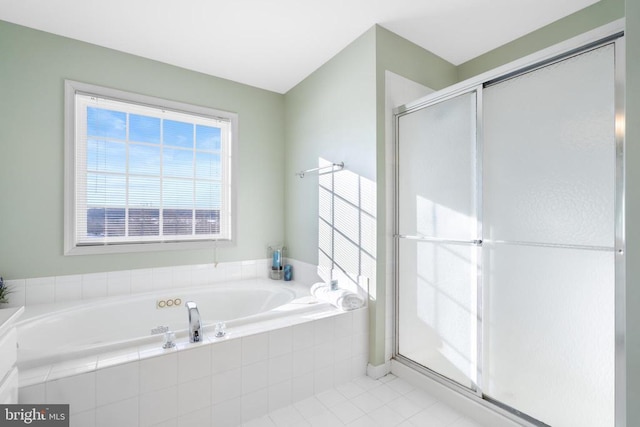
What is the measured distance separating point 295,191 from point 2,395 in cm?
239

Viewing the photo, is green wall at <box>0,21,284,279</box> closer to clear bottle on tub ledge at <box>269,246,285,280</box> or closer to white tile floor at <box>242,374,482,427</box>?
clear bottle on tub ledge at <box>269,246,285,280</box>

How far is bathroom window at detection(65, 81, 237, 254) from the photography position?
2334 millimetres

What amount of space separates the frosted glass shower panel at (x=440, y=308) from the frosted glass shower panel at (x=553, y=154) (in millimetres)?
322

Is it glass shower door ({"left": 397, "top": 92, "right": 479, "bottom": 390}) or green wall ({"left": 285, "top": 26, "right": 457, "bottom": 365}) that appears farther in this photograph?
green wall ({"left": 285, "top": 26, "right": 457, "bottom": 365})

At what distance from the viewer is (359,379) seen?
213cm

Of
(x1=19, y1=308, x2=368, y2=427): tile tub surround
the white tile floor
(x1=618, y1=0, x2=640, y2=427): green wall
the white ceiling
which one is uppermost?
the white ceiling

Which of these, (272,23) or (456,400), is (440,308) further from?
(272,23)

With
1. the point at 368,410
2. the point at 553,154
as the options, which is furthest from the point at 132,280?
the point at 553,154

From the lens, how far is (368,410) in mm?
1803

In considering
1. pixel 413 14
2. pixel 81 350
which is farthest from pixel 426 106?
pixel 81 350

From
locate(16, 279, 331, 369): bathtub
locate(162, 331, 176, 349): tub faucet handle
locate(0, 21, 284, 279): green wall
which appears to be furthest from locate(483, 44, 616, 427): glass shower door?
locate(0, 21, 284, 279): green wall

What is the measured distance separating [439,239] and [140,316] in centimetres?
232

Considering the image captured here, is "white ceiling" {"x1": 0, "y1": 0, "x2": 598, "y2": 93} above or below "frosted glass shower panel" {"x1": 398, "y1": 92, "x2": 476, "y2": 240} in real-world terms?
above

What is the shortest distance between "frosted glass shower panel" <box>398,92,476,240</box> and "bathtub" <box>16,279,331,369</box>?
0.95m
